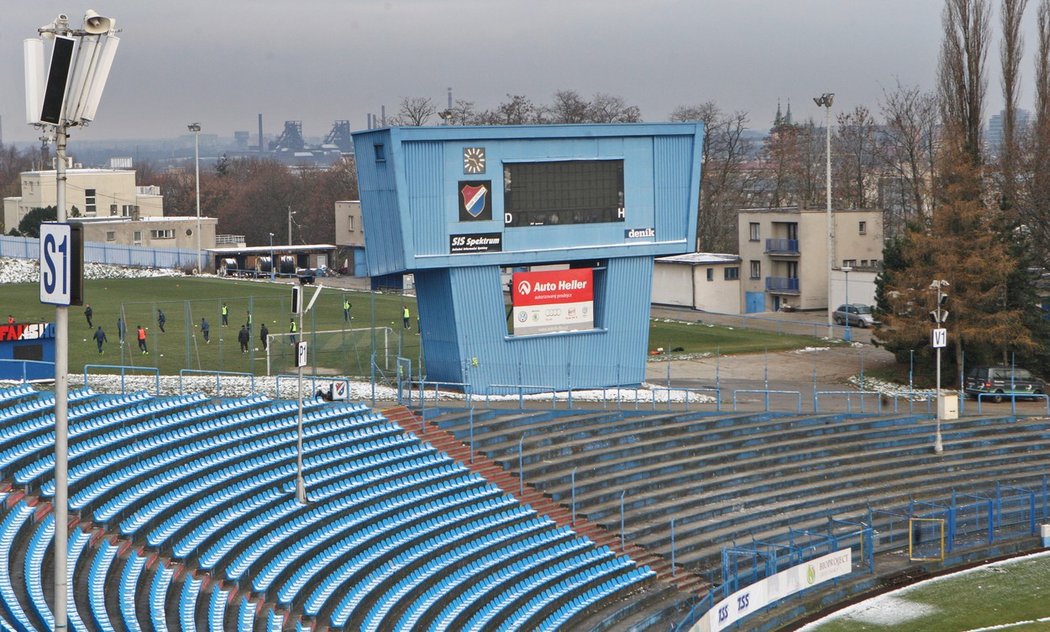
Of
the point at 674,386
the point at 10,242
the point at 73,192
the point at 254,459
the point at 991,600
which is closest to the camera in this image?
the point at 254,459

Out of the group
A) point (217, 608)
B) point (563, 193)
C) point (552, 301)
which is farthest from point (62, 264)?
point (552, 301)

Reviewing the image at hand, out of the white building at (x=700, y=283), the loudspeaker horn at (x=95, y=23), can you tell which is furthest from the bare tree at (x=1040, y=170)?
the loudspeaker horn at (x=95, y=23)

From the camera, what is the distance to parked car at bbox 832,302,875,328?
185 ft

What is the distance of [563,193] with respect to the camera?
3509 cm

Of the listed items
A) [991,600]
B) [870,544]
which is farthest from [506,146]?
[991,600]

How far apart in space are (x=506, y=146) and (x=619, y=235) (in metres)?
3.84

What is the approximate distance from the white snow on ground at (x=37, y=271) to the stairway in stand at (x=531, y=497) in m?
37.5

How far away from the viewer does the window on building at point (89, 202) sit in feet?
307

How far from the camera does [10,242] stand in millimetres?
70812

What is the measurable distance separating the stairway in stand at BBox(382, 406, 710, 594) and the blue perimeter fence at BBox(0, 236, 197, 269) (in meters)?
44.3

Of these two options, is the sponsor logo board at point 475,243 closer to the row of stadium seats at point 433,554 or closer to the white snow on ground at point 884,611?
the row of stadium seats at point 433,554

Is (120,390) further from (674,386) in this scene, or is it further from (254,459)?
(674,386)

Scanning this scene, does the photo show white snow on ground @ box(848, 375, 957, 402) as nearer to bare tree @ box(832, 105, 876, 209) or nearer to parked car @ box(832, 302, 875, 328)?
parked car @ box(832, 302, 875, 328)

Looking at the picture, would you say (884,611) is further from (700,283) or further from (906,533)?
(700,283)
